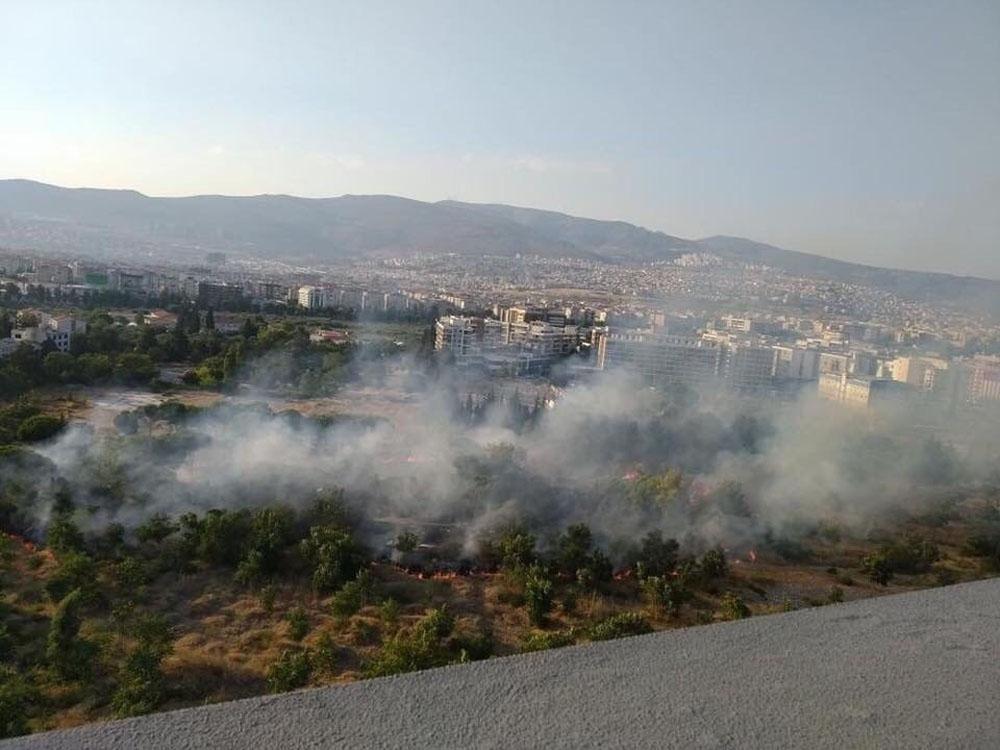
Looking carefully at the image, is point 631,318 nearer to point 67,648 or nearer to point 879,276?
point 879,276

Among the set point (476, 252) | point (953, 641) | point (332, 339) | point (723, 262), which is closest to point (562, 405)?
point (332, 339)

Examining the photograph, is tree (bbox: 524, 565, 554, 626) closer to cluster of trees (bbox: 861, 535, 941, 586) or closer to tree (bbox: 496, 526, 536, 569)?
tree (bbox: 496, 526, 536, 569)

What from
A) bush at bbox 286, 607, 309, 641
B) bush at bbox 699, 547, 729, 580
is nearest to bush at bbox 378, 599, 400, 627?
bush at bbox 286, 607, 309, 641

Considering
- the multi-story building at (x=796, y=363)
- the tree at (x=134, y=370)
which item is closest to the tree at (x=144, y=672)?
the tree at (x=134, y=370)

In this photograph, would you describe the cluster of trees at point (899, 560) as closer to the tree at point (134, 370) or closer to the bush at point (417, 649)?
the bush at point (417, 649)

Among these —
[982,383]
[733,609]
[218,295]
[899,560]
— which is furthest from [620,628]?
[218,295]
